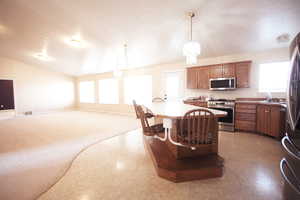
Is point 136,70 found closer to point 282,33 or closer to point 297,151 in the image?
point 282,33

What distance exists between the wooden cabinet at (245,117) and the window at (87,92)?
7760mm

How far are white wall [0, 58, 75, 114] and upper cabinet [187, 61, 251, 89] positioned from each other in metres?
7.96

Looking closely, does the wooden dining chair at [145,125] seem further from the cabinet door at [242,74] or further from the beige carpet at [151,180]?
the cabinet door at [242,74]

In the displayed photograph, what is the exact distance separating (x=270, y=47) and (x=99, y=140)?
205 inches

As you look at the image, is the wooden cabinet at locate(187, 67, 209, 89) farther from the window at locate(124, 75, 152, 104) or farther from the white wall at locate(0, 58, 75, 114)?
the white wall at locate(0, 58, 75, 114)

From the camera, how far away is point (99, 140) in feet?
11.2

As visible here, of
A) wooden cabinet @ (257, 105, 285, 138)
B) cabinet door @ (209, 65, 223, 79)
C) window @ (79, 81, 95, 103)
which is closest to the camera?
wooden cabinet @ (257, 105, 285, 138)

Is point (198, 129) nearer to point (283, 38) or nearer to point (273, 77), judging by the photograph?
point (283, 38)

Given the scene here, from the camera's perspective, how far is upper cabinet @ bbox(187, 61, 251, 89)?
4.01m

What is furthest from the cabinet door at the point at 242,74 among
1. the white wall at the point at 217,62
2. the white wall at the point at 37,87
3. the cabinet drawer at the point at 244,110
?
the white wall at the point at 37,87

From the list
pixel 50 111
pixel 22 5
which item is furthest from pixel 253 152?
pixel 50 111

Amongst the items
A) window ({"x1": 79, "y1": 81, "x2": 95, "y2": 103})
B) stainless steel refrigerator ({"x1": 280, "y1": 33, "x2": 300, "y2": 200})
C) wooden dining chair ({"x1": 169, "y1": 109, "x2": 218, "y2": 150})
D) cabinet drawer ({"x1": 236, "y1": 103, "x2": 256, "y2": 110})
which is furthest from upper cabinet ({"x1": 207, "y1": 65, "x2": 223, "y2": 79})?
window ({"x1": 79, "y1": 81, "x2": 95, "y2": 103})

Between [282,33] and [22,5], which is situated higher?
[22,5]

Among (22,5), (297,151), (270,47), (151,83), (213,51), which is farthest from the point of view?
(151,83)
